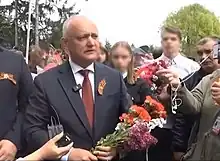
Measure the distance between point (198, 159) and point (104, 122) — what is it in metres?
0.87

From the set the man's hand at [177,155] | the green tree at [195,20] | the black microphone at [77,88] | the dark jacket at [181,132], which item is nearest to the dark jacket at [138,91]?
the dark jacket at [181,132]

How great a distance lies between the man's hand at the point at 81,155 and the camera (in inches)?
145

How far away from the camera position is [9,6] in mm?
35000

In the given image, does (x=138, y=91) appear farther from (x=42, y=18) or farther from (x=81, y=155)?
(x=42, y=18)

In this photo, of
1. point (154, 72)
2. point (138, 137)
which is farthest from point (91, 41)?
point (138, 137)

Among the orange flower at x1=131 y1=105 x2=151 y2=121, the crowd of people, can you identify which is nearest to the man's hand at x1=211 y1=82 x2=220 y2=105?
the crowd of people

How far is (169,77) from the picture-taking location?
13.3 feet

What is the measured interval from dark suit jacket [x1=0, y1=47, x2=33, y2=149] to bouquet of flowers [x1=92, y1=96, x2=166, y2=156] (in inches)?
26.7

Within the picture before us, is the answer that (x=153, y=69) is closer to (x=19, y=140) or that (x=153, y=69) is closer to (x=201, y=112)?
(x=201, y=112)

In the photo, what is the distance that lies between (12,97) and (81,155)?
76 centimetres

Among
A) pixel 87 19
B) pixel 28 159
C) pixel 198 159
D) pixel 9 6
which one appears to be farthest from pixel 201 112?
pixel 9 6

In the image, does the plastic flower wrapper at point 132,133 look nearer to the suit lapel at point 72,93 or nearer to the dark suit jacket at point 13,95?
the suit lapel at point 72,93

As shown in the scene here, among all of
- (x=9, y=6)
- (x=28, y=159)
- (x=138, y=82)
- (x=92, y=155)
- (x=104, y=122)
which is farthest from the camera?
(x=9, y=6)

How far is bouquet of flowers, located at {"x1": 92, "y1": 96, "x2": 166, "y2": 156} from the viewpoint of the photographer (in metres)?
3.71
